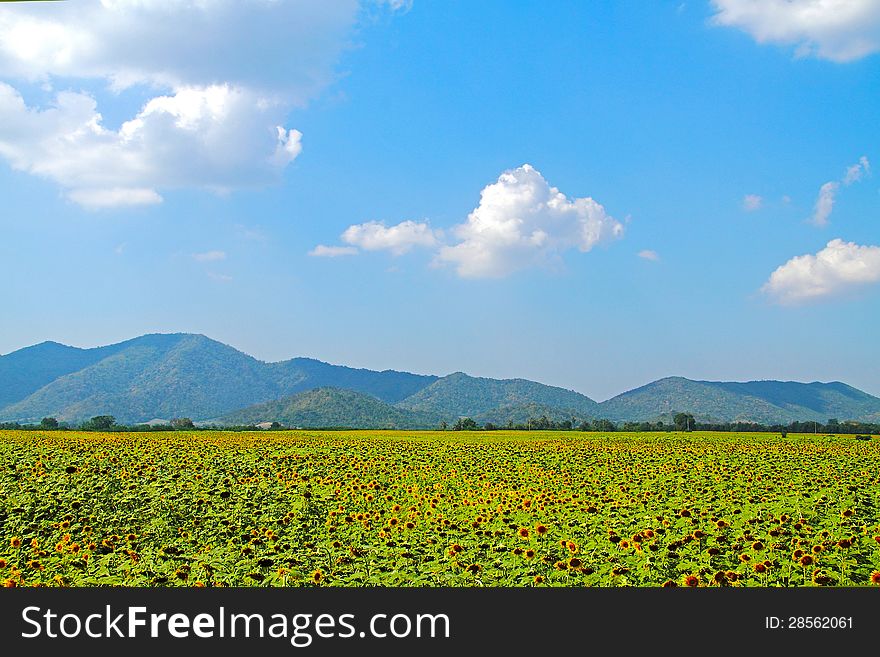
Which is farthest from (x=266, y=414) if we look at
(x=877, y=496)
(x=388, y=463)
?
(x=877, y=496)

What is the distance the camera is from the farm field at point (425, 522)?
428 inches

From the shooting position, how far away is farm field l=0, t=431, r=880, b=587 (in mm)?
10883

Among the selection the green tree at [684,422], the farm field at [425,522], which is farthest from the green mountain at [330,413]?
the farm field at [425,522]

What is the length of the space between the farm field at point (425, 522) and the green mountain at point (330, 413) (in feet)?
464

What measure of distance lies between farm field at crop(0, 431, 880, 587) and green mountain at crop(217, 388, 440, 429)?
141 m

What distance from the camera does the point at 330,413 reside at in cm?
16900

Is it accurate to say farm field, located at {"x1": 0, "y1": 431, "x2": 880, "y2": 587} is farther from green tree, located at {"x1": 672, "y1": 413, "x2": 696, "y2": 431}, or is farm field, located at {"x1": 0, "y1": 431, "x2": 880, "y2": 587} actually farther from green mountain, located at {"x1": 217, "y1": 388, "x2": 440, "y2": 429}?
green mountain, located at {"x1": 217, "y1": 388, "x2": 440, "y2": 429}

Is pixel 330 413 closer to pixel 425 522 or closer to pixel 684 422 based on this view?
pixel 684 422

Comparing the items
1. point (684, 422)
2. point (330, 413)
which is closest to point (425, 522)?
point (684, 422)

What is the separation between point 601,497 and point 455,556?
5888mm

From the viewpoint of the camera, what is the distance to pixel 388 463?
950 inches

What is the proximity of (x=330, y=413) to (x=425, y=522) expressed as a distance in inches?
6193

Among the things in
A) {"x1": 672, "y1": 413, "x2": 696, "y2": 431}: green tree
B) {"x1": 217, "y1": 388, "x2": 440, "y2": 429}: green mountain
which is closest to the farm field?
{"x1": 672, "y1": 413, "x2": 696, "y2": 431}: green tree

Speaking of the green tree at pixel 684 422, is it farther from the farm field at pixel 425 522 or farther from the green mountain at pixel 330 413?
the green mountain at pixel 330 413
